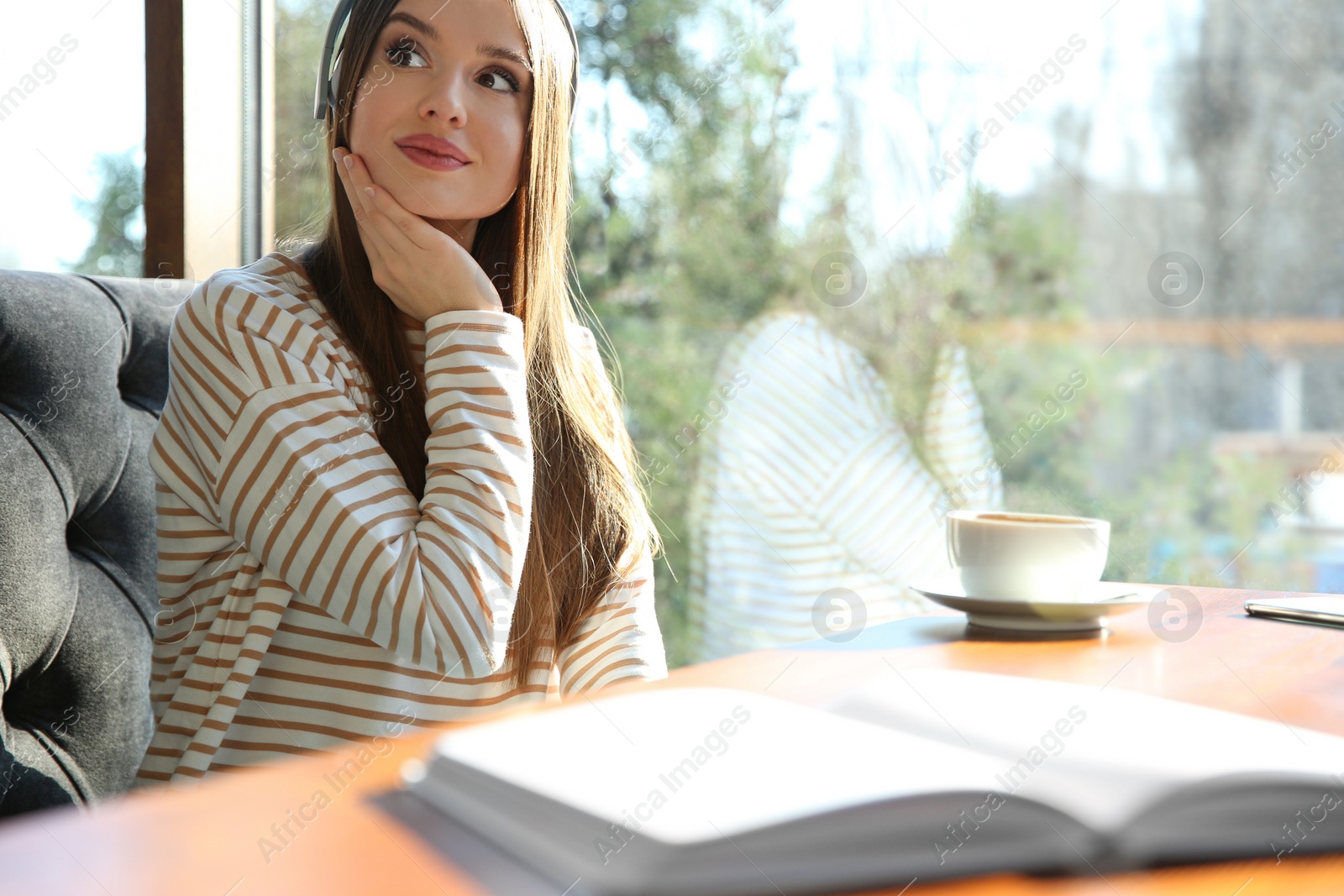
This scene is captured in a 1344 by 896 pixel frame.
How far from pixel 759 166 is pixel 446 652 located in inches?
63.2

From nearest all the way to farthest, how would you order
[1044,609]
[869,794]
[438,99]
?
[869,794] < [1044,609] < [438,99]

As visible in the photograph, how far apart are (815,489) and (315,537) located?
1.32 m

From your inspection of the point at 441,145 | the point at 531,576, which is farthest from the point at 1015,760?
the point at 441,145

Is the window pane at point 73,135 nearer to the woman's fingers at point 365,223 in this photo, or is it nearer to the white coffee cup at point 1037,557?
the woman's fingers at point 365,223

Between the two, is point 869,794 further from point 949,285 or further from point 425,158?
point 949,285

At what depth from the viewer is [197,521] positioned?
0.89m

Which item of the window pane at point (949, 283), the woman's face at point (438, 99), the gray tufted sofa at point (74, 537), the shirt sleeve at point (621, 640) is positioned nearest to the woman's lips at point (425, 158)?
the woman's face at point (438, 99)

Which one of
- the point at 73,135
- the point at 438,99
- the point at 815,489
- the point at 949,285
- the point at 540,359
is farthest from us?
the point at 949,285

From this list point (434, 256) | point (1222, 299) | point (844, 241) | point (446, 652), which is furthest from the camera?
point (844, 241)

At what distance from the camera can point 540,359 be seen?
43.4 inches

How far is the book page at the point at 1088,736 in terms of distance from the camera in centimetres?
36

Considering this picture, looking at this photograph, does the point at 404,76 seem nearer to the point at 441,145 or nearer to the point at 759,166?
the point at 441,145

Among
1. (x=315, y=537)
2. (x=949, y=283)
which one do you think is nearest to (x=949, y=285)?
(x=949, y=283)

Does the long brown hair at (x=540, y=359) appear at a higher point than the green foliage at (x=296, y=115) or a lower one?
lower
